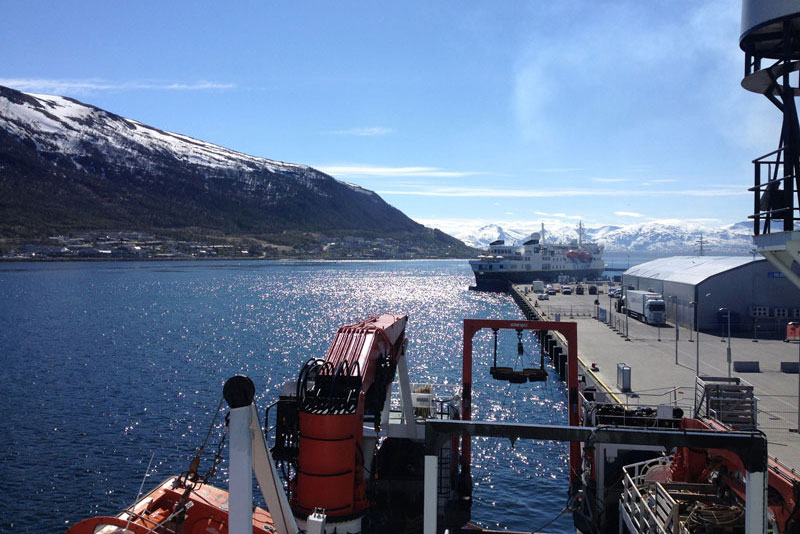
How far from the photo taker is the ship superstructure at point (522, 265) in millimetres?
141500

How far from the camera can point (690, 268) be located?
65.2m

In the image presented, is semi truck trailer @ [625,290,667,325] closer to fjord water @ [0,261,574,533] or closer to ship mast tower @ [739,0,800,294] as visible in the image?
fjord water @ [0,261,574,533]

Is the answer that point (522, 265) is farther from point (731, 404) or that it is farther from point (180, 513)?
point (180, 513)

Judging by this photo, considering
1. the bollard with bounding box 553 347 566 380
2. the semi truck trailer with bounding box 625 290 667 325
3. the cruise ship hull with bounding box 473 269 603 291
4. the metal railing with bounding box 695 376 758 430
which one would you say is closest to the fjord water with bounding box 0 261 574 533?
the bollard with bounding box 553 347 566 380

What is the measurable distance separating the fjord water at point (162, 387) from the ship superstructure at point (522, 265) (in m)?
28.1

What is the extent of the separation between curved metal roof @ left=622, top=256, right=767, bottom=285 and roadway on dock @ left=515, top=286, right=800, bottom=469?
18.1 feet

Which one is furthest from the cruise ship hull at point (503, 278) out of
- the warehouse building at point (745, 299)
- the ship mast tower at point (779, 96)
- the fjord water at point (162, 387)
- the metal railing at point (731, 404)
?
the ship mast tower at point (779, 96)

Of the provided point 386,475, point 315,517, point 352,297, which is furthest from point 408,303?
point 315,517

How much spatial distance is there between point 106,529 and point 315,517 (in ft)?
11.9

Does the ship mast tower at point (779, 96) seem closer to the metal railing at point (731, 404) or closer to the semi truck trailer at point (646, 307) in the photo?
the metal railing at point (731, 404)

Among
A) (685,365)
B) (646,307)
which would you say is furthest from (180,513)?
(646,307)

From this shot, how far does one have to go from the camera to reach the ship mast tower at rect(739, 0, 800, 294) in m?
11.1

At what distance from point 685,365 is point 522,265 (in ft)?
346

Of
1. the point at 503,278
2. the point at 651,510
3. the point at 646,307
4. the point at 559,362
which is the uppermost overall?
the point at 503,278
